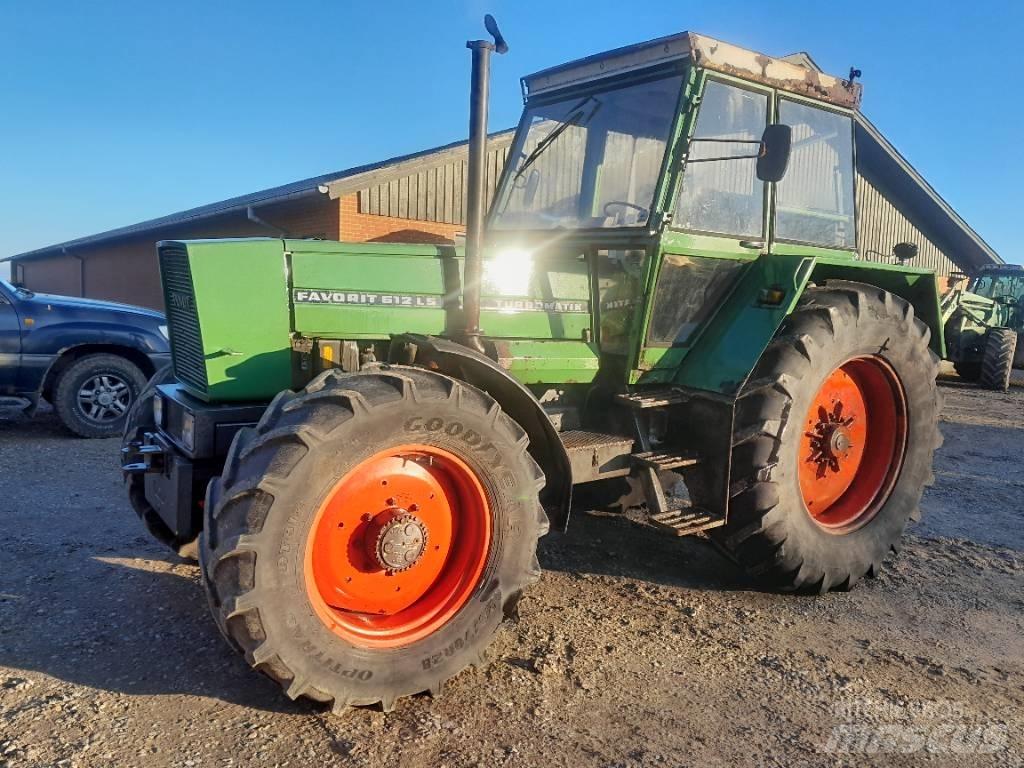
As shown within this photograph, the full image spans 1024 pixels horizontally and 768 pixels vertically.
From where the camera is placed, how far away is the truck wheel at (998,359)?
1438cm

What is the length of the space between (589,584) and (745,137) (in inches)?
94.9

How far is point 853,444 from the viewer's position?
→ 4.60 metres

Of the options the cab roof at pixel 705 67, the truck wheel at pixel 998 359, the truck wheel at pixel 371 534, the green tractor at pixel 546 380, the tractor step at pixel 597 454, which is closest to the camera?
the truck wheel at pixel 371 534

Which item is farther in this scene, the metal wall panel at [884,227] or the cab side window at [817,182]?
the metal wall panel at [884,227]

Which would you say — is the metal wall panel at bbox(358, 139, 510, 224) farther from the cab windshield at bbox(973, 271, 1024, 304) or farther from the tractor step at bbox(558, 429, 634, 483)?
the cab windshield at bbox(973, 271, 1024, 304)

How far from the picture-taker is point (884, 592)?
4.31m

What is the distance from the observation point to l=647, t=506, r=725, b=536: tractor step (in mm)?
3734

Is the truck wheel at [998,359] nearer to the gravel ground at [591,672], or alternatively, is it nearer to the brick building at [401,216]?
the brick building at [401,216]

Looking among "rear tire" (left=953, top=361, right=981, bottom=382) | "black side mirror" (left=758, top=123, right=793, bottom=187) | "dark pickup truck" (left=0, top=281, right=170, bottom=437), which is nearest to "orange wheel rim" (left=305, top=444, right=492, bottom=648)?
"black side mirror" (left=758, top=123, right=793, bottom=187)

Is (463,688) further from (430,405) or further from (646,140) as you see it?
(646,140)

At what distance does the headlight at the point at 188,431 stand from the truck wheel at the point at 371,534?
1.79 ft

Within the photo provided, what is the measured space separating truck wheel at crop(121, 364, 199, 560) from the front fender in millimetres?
1377

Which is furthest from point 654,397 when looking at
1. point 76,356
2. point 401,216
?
point 401,216

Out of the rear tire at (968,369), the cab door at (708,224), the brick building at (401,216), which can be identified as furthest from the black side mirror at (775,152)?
the rear tire at (968,369)
